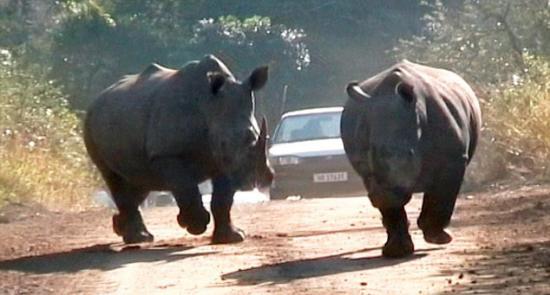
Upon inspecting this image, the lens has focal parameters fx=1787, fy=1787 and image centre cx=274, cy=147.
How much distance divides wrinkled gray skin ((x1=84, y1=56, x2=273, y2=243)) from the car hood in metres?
9.28

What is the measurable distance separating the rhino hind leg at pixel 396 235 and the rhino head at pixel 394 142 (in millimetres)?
209

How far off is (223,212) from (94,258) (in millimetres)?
1311

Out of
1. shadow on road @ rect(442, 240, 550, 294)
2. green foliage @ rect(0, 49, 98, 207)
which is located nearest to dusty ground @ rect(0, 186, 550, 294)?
shadow on road @ rect(442, 240, 550, 294)

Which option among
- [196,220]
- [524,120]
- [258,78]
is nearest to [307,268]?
[196,220]

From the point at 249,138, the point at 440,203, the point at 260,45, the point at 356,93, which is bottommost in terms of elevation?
the point at 260,45

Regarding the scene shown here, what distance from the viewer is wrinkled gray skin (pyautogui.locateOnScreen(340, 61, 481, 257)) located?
13.5 meters

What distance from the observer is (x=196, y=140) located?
1567cm

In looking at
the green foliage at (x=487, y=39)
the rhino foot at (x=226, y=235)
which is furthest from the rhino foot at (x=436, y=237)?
the green foliage at (x=487, y=39)

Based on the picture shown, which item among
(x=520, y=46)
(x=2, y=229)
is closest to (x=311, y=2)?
(x=520, y=46)

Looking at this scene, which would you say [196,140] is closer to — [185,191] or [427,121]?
[185,191]

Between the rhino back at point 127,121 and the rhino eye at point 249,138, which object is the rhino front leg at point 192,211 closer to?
the rhino eye at point 249,138

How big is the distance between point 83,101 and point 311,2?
29.6ft

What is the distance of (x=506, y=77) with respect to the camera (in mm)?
31938

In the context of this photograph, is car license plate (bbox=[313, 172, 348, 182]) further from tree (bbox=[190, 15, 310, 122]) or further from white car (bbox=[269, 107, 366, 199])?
tree (bbox=[190, 15, 310, 122])
